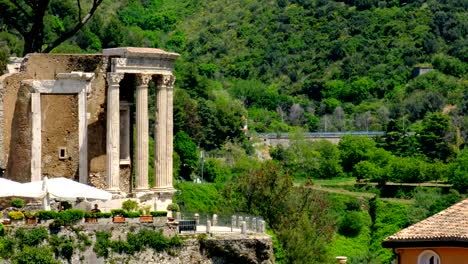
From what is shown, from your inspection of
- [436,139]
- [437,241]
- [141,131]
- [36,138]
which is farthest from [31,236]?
[436,139]

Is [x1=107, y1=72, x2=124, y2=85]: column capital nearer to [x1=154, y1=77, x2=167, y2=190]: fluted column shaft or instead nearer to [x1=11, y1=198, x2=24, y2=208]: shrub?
[x1=154, y1=77, x2=167, y2=190]: fluted column shaft

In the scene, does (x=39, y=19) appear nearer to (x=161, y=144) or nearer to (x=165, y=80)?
(x=165, y=80)

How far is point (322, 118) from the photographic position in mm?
179000

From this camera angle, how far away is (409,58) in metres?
190

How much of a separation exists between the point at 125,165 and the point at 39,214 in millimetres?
8453

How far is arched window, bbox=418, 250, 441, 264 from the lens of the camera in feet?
136

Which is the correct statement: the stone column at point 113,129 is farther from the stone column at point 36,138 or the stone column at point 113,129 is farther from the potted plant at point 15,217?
the potted plant at point 15,217

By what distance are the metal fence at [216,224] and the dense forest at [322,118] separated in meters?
→ 14.0

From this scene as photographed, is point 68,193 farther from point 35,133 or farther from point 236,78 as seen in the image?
point 236,78

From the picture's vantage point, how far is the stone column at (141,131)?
6281 centimetres

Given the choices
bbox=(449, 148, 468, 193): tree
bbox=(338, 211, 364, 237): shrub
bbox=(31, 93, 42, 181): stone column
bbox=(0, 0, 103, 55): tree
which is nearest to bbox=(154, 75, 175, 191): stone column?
bbox=(31, 93, 42, 181): stone column

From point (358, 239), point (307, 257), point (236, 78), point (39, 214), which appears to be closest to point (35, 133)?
point (39, 214)

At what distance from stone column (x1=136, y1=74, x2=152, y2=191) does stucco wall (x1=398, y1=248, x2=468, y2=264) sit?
21718 millimetres

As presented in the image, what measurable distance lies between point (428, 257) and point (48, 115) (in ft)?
75.3
